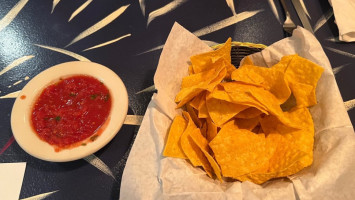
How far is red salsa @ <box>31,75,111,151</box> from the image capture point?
997 millimetres

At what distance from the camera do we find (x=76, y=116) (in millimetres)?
1031

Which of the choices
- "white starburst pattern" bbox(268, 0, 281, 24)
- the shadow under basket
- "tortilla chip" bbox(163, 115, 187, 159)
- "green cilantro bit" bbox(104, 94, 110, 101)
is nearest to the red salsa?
"green cilantro bit" bbox(104, 94, 110, 101)

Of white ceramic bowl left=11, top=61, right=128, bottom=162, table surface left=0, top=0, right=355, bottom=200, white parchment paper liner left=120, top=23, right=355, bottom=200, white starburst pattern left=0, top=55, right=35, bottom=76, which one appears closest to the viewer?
white parchment paper liner left=120, top=23, right=355, bottom=200

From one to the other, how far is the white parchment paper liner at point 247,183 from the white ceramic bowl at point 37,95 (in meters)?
0.11

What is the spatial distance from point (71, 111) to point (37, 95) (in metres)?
0.15

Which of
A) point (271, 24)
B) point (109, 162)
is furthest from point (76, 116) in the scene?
point (271, 24)

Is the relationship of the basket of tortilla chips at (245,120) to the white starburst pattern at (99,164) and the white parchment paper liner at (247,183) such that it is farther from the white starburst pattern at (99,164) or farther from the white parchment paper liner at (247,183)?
the white starburst pattern at (99,164)

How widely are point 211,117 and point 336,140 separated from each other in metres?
0.39

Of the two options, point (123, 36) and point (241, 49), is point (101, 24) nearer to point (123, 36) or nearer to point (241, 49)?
point (123, 36)

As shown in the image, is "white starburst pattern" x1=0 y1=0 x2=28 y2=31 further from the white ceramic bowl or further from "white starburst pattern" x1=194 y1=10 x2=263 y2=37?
"white starburst pattern" x1=194 y1=10 x2=263 y2=37

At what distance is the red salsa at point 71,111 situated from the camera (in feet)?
3.27

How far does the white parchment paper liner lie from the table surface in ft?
0.55

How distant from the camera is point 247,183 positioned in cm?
90

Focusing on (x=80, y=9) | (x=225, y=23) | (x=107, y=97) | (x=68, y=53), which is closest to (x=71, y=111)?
(x=107, y=97)
